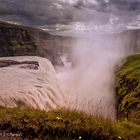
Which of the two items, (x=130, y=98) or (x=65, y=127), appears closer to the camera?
(x=65, y=127)

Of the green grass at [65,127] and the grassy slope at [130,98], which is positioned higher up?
the green grass at [65,127]

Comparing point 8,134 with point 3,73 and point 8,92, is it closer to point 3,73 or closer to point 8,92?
point 8,92

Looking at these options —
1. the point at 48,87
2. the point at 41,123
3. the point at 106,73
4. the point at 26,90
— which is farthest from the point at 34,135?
the point at 106,73

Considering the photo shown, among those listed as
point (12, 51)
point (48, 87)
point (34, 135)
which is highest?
point (34, 135)

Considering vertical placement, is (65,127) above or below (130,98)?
above

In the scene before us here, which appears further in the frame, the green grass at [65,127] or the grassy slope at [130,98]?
the grassy slope at [130,98]

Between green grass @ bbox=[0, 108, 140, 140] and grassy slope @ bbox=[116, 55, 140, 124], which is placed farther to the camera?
grassy slope @ bbox=[116, 55, 140, 124]

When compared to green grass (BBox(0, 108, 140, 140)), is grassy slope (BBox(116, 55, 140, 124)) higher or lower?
lower

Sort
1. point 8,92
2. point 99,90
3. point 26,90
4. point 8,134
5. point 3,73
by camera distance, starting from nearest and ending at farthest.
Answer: point 8,134 < point 8,92 < point 26,90 < point 3,73 < point 99,90
